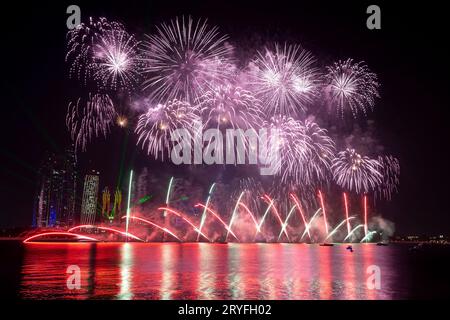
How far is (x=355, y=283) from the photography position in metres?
31.0

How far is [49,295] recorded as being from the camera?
2320 centimetres

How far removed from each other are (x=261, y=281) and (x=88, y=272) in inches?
566

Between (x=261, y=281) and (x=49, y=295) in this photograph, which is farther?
(x=261, y=281)
